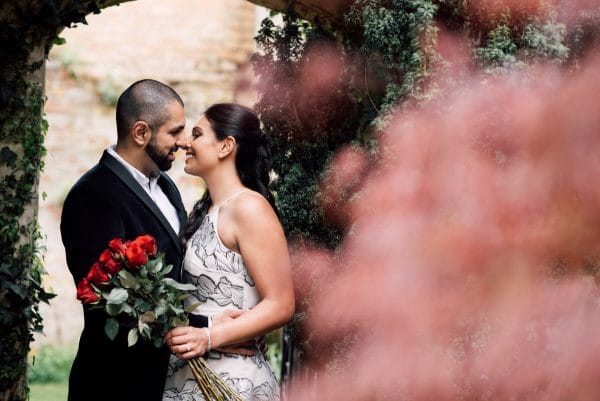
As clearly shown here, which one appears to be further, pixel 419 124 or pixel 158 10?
pixel 158 10

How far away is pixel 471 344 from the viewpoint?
110 inches

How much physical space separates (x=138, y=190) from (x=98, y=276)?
0.59 metres

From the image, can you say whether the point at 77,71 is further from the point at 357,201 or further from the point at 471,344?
the point at 471,344

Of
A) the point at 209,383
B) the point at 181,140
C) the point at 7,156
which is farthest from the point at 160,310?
the point at 7,156

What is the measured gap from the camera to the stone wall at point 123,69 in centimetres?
741

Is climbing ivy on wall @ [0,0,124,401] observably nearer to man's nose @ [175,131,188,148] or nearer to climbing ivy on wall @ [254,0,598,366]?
climbing ivy on wall @ [254,0,598,366]

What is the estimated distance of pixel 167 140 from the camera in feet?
9.65

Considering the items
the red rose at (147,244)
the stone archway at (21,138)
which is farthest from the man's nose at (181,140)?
the stone archway at (21,138)

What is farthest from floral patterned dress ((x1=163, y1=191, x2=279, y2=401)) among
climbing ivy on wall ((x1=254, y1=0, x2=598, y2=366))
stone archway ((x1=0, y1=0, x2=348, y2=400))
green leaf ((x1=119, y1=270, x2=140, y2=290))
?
stone archway ((x1=0, y1=0, x2=348, y2=400))

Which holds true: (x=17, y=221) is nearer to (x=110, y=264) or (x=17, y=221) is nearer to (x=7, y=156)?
(x=7, y=156)

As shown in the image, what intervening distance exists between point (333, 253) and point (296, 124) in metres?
0.62

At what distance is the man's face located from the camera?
115 inches

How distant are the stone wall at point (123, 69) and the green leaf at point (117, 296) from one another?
16.8 ft

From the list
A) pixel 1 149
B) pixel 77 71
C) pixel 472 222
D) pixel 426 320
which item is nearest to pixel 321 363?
pixel 426 320
